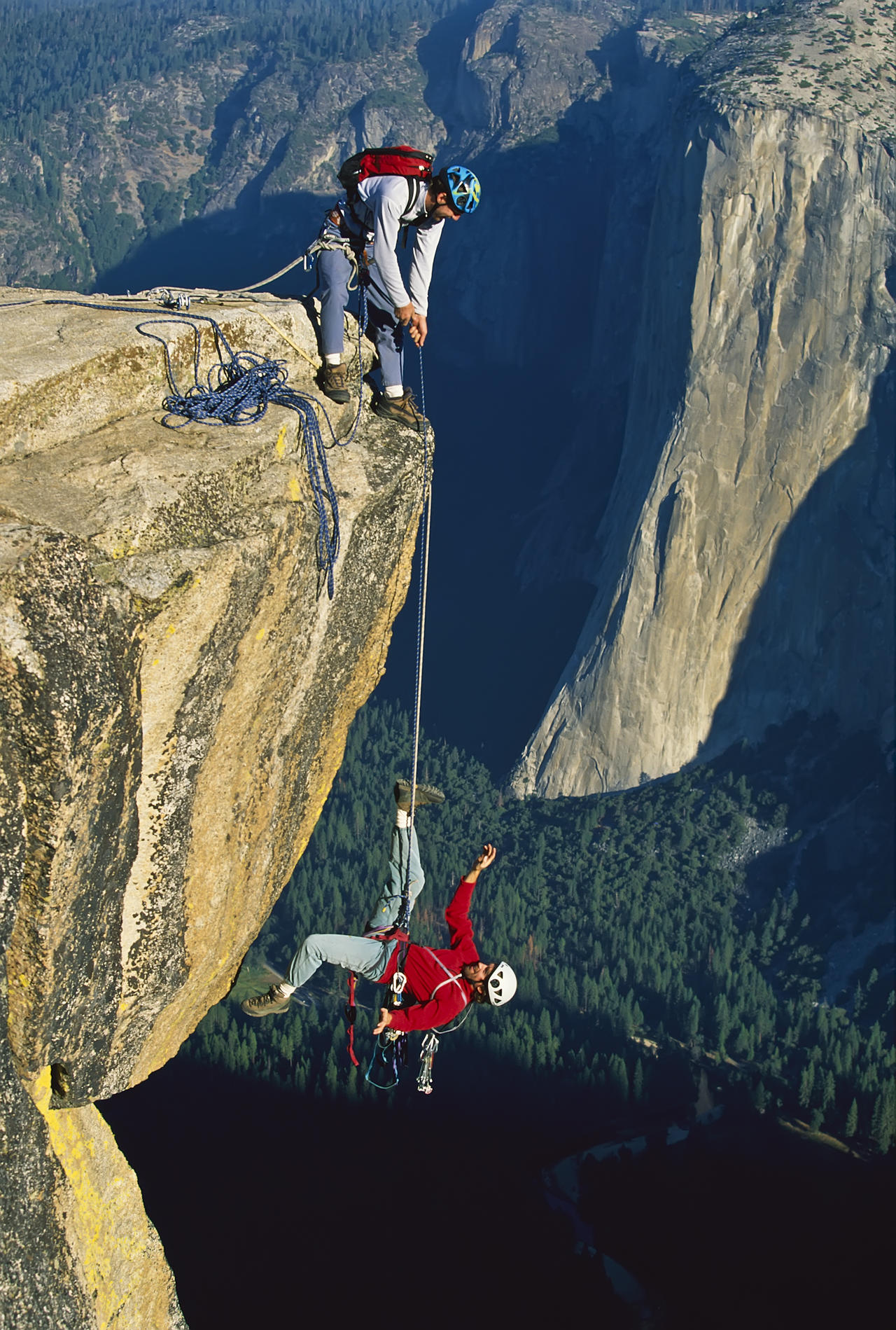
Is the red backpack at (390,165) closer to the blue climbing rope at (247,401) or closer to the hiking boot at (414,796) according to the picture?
the blue climbing rope at (247,401)

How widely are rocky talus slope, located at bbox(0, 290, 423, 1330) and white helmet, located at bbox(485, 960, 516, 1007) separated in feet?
5.77

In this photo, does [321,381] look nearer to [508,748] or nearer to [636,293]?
[508,748]

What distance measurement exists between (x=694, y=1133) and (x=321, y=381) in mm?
28660

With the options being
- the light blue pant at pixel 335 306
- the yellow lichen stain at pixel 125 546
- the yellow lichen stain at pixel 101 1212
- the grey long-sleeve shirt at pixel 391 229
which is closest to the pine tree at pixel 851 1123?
the yellow lichen stain at pixel 101 1212

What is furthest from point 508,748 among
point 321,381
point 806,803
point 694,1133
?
point 321,381

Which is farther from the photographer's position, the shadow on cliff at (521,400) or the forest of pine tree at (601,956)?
the shadow on cliff at (521,400)

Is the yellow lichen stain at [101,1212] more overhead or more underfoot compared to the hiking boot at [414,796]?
more underfoot

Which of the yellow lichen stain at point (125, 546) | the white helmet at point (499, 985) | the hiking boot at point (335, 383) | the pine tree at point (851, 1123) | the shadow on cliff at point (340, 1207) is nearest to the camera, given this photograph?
the yellow lichen stain at point (125, 546)

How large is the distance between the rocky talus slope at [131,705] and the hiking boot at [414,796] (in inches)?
28.4

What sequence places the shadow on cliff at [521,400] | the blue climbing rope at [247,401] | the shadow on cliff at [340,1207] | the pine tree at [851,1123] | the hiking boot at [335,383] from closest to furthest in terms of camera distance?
the blue climbing rope at [247,401] → the hiking boot at [335,383] → the shadow on cliff at [340,1207] → the pine tree at [851,1123] → the shadow on cliff at [521,400]

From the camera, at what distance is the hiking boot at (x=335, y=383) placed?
909 centimetres

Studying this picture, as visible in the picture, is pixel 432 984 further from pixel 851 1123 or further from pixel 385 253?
pixel 851 1123

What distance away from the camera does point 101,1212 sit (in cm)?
773

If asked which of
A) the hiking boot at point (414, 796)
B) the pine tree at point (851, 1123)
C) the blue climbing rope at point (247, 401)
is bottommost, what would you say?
the pine tree at point (851, 1123)
